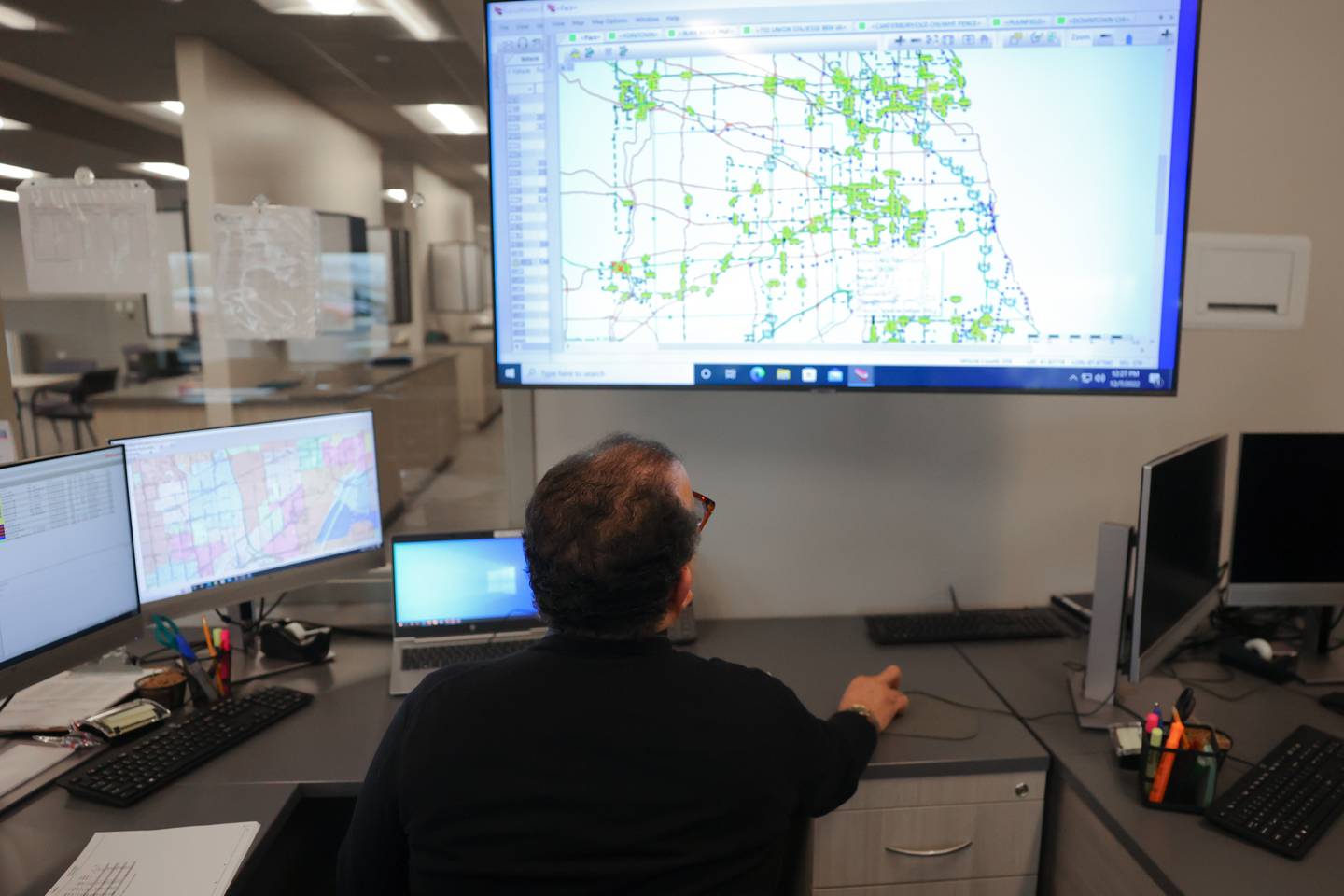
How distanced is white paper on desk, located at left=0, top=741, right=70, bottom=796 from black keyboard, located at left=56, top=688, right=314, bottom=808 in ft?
0.19

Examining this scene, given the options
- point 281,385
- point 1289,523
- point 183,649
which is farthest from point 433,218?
→ point 1289,523

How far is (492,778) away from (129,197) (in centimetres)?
179

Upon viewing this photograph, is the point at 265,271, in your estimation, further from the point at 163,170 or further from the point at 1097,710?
the point at 1097,710

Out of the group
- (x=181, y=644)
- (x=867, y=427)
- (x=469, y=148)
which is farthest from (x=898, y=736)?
(x=469, y=148)

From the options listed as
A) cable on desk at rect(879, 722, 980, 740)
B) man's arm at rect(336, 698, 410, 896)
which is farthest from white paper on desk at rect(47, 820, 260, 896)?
cable on desk at rect(879, 722, 980, 740)

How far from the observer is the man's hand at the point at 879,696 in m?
1.54

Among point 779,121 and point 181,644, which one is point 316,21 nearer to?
point 779,121

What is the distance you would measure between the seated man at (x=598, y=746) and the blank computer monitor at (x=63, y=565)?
667mm

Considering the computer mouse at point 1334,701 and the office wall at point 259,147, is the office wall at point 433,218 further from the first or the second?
the computer mouse at point 1334,701

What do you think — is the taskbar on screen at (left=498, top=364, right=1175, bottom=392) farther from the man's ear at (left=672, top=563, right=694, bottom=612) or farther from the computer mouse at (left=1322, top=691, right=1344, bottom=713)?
the man's ear at (left=672, top=563, right=694, bottom=612)

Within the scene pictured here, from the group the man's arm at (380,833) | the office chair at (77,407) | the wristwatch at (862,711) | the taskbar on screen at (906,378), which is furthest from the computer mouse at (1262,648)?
the office chair at (77,407)

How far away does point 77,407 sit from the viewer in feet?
9.05

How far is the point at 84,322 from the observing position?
2213mm

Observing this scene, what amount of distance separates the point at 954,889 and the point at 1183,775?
1.54 feet
